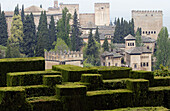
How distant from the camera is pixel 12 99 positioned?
16.7 meters

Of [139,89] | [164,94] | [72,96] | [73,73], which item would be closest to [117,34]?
[164,94]

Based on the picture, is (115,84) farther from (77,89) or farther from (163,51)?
(163,51)

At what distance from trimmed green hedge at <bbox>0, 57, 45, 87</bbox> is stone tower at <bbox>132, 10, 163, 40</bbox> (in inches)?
3817

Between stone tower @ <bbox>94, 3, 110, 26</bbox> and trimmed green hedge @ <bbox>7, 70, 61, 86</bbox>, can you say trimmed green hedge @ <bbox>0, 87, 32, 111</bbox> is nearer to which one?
trimmed green hedge @ <bbox>7, 70, 61, 86</bbox>

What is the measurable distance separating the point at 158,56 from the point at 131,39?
7.41 m

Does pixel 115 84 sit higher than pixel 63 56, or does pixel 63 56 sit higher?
pixel 63 56

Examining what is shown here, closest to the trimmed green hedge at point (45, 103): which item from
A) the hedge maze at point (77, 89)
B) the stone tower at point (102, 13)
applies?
the hedge maze at point (77, 89)

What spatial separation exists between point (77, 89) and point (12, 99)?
282 centimetres

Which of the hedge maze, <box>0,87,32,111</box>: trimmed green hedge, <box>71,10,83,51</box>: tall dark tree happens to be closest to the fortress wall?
<box>71,10,83,51</box>: tall dark tree

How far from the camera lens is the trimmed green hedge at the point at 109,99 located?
728 inches

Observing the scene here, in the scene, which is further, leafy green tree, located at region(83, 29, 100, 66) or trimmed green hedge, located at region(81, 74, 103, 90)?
leafy green tree, located at region(83, 29, 100, 66)

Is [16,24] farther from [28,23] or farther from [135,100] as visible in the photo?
[135,100]

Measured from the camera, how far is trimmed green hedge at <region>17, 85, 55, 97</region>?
17953 mm

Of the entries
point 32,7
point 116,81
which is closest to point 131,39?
point 32,7
